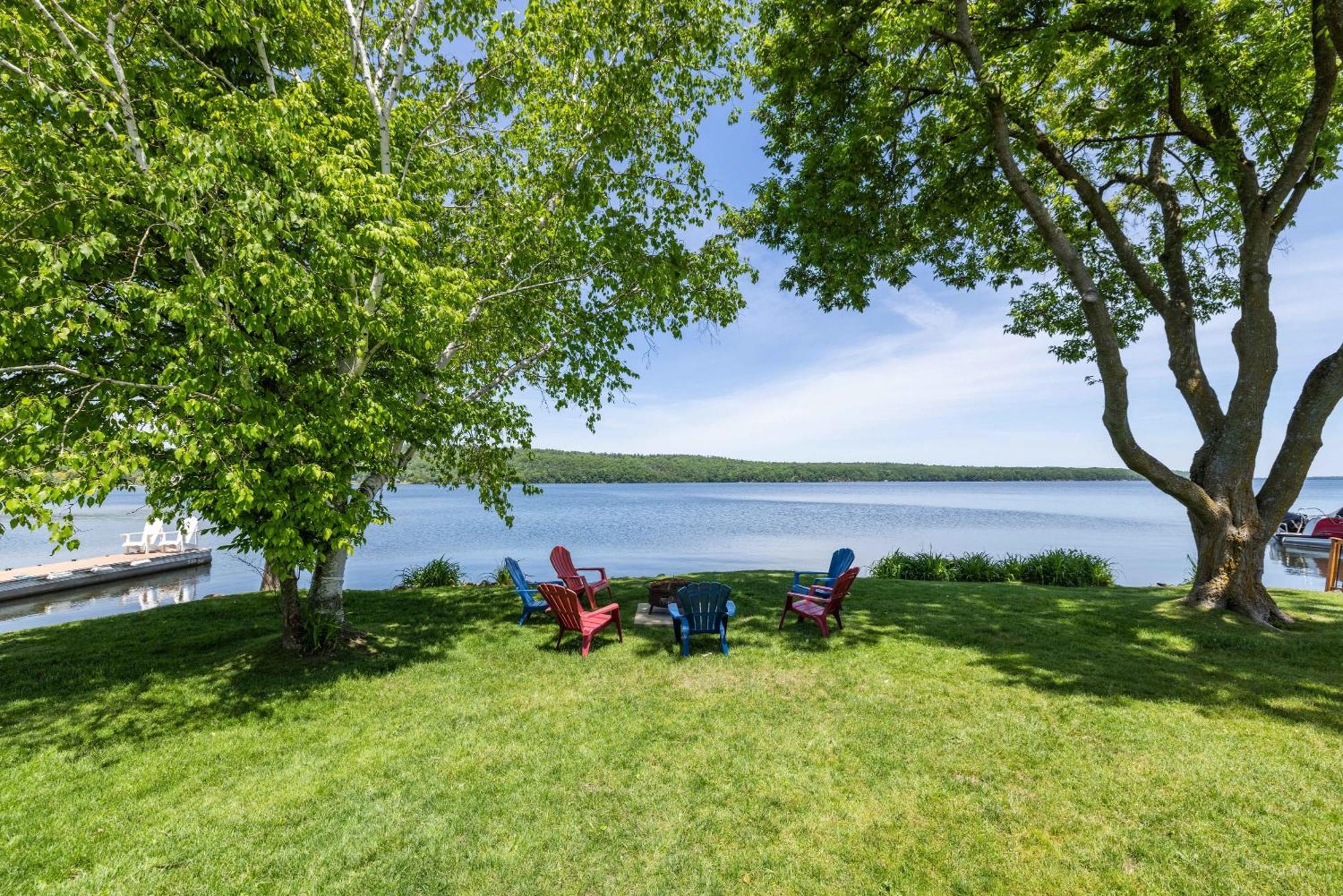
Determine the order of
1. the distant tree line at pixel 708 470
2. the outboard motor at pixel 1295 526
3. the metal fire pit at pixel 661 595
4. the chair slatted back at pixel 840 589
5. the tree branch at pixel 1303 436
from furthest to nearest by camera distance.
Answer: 1. the distant tree line at pixel 708 470
2. the outboard motor at pixel 1295 526
3. the metal fire pit at pixel 661 595
4. the chair slatted back at pixel 840 589
5. the tree branch at pixel 1303 436

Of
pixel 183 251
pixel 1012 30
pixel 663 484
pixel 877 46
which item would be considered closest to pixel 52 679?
pixel 183 251

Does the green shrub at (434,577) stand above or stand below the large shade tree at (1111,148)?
below

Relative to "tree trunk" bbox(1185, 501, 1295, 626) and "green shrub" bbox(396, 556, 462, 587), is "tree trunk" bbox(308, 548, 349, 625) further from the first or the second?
"tree trunk" bbox(1185, 501, 1295, 626)

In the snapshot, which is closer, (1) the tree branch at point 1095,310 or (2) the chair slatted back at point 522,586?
(1) the tree branch at point 1095,310

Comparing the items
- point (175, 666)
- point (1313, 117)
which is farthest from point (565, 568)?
point (1313, 117)

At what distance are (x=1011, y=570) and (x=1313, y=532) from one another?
19.4 m

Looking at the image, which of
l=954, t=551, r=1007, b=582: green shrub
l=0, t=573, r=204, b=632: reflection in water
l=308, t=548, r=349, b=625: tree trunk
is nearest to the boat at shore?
l=954, t=551, r=1007, b=582: green shrub

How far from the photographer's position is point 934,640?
7.08 metres

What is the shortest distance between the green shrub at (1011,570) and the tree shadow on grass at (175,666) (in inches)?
432

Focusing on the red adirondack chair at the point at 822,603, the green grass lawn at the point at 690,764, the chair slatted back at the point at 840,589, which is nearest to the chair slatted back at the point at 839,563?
the red adirondack chair at the point at 822,603

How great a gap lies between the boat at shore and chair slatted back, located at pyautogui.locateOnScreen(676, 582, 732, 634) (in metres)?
24.9

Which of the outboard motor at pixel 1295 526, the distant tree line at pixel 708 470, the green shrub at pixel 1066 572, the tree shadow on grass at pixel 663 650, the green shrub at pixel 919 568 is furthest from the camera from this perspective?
the distant tree line at pixel 708 470

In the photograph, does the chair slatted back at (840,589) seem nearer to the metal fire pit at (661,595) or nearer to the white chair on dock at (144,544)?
the metal fire pit at (661,595)

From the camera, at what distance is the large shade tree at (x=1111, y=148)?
680cm
